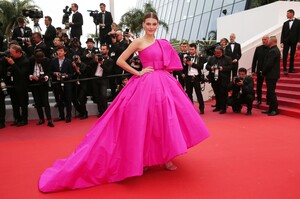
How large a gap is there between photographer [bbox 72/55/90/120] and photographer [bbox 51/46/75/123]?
21 centimetres

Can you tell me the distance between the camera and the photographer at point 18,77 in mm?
5977

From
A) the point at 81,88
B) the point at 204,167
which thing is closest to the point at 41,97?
the point at 81,88

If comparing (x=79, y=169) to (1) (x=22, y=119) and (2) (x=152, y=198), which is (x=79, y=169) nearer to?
(2) (x=152, y=198)

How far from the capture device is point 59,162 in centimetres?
330

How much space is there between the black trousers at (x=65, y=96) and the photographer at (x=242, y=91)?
398 cm

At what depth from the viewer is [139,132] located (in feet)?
9.39


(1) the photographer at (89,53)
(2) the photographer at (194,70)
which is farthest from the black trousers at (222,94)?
(1) the photographer at (89,53)

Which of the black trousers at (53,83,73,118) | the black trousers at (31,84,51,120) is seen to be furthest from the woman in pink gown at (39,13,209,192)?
the black trousers at (53,83,73,118)

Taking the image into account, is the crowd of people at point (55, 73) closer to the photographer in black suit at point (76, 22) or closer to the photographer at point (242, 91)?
the photographer in black suit at point (76, 22)

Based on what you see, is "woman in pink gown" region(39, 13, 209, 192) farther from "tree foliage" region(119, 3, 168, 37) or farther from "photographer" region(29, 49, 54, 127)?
"tree foliage" region(119, 3, 168, 37)

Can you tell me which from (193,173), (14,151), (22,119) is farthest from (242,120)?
(22,119)

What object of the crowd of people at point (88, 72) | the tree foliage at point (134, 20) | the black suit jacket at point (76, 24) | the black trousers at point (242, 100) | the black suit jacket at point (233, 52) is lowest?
the black trousers at point (242, 100)

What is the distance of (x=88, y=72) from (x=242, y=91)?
3.87m

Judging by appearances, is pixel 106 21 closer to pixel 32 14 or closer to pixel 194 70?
pixel 32 14
